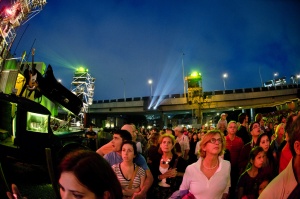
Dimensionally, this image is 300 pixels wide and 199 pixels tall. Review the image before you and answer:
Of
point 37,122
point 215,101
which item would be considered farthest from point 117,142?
point 215,101

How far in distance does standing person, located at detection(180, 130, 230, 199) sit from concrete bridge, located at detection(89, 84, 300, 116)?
130 ft

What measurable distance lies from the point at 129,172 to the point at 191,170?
1.15 meters

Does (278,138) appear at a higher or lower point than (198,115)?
lower

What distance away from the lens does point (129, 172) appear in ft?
13.7

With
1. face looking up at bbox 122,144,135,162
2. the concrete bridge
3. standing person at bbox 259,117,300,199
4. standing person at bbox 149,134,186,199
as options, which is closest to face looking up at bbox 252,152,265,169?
standing person at bbox 149,134,186,199

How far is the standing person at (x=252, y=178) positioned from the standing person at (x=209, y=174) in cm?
51

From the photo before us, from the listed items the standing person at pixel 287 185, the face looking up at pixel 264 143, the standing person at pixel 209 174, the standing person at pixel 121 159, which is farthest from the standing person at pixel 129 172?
the face looking up at pixel 264 143

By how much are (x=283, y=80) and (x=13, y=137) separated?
104 metres

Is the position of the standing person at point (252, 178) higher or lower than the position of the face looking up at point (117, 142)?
lower

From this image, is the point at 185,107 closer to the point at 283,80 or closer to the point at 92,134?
the point at 92,134

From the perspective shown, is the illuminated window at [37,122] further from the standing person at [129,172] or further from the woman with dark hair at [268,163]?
the woman with dark hair at [268,163]

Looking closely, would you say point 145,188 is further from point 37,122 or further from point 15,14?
point 15,14

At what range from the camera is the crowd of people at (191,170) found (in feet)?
4.89

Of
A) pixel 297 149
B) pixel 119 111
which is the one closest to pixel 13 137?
pixel 297 149
